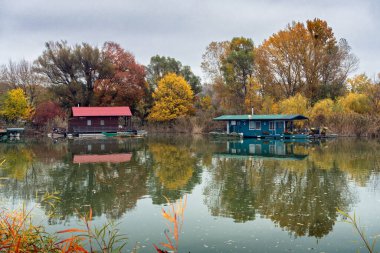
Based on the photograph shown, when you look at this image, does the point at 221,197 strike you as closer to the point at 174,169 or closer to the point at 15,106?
the point at 174,169

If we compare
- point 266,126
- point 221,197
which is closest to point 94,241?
point 221,197

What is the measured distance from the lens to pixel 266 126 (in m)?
44.0

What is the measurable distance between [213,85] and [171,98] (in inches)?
274

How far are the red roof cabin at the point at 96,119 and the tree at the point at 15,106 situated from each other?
708cm

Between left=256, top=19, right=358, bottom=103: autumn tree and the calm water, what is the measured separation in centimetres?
2803

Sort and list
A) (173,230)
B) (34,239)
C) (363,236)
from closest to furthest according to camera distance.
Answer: (34,239)
(363,236)
(173,230)

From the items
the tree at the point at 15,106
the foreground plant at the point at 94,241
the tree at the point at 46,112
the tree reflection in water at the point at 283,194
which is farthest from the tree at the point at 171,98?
the foreground plant at the point at 94,241

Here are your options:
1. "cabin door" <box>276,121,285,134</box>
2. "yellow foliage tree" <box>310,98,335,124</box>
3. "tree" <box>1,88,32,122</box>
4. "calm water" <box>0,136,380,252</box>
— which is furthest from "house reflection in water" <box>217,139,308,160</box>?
"tree" <box>1,88,32,122</box>

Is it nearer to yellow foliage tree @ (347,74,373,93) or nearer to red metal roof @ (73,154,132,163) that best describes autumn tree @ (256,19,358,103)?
yellow foliage tree @ (347,74,373,93)

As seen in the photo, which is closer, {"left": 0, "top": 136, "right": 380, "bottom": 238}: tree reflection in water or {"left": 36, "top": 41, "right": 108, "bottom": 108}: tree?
{"left": 0, "top": 136, "right": 380, "bottom": 238}: tree reflection in water

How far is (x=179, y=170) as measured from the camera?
19.0 meters

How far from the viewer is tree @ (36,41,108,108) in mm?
54156

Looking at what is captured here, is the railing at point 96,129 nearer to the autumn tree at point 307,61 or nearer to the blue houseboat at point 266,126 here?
the blue houseboat at point 266,126

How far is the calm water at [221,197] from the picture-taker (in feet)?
28.5
